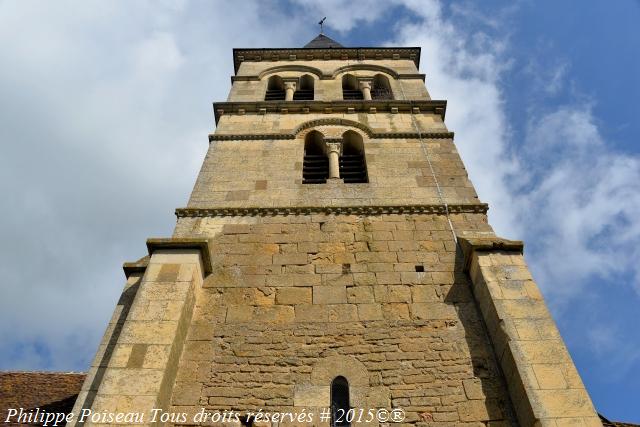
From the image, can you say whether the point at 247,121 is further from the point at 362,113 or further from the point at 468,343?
the point at 468,343

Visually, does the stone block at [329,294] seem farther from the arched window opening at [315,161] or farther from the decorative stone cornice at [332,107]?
the decorative stone cornice at [332,107]

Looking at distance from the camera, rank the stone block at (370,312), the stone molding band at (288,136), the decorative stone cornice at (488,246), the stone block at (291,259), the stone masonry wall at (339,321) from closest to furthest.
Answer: the stone masonry wall at (339,321) < the stone block at (370,312) < the decorative stone cornice at (488,246) < the stone block at (291,259) < the stone molding band at (288,136)

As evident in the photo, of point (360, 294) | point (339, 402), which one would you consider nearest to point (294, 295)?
point (360, 294)

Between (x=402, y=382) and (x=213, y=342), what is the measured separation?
2.06 m

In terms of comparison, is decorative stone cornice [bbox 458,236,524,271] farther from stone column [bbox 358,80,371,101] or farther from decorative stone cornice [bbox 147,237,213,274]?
stone column [bbox 358,80,371,101]

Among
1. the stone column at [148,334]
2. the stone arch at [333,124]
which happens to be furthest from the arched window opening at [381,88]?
the stone column at [148,334]

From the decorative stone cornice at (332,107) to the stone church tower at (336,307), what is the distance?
4.79ft

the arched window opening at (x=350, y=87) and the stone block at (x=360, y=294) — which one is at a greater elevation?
the arched window opening at (x=350, y=87)

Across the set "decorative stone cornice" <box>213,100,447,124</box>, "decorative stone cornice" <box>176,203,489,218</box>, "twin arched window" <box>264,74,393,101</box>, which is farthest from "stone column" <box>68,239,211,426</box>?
"twin arched window" <box>264,74,393,101</box>

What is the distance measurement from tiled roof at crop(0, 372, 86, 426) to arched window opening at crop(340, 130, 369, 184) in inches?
221

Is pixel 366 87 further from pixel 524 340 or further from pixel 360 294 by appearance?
pixel 524 340

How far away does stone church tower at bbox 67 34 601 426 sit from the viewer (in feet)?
16.0

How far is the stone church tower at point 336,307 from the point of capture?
4863 mm

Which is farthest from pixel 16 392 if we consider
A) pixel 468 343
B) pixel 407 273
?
pixel 468 343
